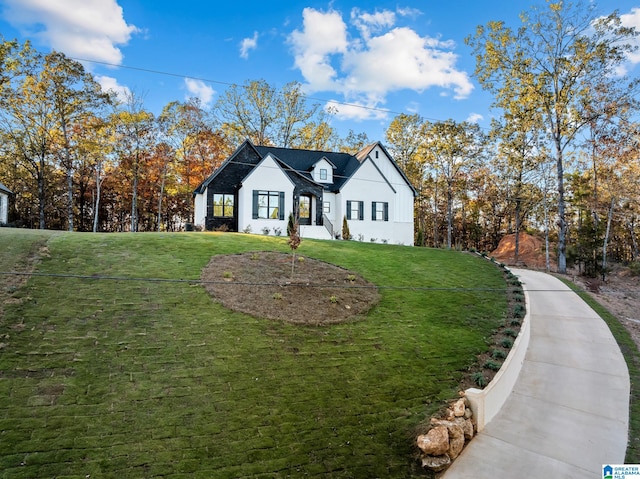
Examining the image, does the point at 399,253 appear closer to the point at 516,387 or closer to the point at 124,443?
the point at 516,387

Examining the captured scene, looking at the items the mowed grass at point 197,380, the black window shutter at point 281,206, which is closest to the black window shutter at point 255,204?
the black window shutter at point 281,206

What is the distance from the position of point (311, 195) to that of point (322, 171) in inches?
108

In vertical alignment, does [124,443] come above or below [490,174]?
below

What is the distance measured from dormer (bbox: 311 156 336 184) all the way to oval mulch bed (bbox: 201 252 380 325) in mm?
13408

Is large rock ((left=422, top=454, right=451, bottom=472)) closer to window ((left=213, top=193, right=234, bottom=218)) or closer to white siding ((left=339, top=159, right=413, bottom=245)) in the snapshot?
window ((left=213, top=193, right=234, bottom=218))

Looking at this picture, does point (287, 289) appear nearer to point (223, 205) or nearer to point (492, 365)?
point (492, 365)

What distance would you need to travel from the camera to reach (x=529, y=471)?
554 centimetres

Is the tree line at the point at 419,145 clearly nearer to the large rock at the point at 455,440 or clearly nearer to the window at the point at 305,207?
the window at the point at 305,207

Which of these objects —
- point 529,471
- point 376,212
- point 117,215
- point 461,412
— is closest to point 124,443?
point 461,412

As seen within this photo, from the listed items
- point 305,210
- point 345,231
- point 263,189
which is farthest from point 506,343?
point 305,210

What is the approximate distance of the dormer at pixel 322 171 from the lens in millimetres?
25875

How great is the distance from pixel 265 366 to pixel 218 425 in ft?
5.56

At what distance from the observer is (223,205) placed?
22547mm

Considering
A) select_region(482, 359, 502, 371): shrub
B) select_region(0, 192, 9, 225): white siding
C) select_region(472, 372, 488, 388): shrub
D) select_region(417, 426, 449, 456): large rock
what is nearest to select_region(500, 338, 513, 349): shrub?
select_region(482, 359, 502, 371): shrub
